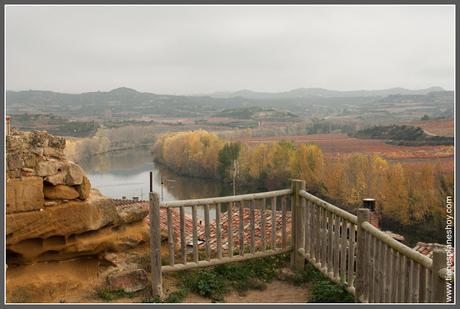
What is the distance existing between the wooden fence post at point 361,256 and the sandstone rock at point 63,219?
295 centimetres

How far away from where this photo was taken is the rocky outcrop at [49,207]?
5102 mm

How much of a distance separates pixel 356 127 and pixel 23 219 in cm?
8041

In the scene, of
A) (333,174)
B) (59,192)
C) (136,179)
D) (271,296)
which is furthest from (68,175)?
(136,179)

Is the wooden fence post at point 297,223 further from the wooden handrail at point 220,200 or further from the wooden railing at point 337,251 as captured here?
the wooden handrail at point 220,200

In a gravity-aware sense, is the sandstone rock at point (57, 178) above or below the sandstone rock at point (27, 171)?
below

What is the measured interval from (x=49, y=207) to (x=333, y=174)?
124 feet

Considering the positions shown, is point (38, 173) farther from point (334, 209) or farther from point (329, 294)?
point (329, 294)

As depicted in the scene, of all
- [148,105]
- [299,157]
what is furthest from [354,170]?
[148,105]

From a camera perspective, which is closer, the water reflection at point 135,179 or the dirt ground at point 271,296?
the dirt ground at point 271,296

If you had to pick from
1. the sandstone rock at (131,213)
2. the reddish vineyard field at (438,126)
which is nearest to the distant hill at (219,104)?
the reddish vineyard field at (438,126)

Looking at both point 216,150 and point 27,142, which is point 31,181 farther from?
point 216,150

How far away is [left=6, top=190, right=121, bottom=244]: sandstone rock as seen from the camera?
506 centimetres

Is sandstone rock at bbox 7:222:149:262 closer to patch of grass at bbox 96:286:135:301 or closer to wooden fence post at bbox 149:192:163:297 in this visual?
patch of grass at bbox 96:286:135:301

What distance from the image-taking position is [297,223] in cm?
657
